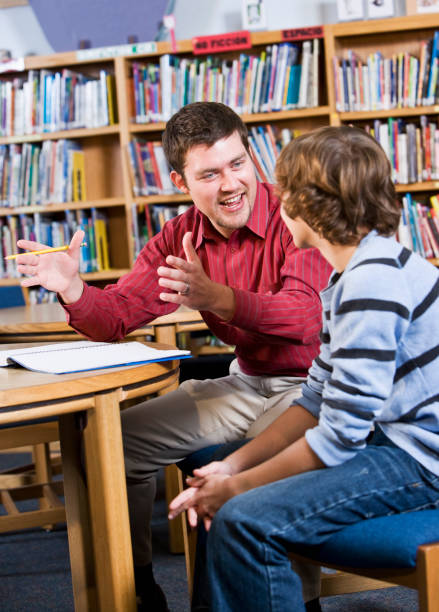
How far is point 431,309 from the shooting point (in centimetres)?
104

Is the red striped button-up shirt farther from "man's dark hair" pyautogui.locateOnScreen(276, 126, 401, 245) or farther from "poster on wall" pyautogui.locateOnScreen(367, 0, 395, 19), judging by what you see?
"poster on wall" pyautogui.locateOnScreen(367, 0, 395, 19)

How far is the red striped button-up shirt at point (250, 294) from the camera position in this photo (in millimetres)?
1449

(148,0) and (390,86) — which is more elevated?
(148,0)

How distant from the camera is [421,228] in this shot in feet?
11.6

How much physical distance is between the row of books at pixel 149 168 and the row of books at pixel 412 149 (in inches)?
42.3

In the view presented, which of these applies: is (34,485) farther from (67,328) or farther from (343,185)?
(343,185)

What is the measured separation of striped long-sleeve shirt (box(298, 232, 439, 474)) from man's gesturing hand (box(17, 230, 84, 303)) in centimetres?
64

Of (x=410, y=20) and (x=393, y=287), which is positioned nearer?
(x=393, y=287)

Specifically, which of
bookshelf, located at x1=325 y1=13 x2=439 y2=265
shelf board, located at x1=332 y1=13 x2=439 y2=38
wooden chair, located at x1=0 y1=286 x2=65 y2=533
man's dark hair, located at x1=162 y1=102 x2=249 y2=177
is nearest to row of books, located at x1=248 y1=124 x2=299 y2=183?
bookshelf, located at x1=325 y1=13 x2=439 y2=265

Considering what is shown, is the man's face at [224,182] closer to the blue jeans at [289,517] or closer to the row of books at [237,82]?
the blue jeans at [289,517]

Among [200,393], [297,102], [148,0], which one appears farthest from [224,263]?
[148,0]

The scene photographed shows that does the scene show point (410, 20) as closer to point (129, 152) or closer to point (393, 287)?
point (129, 152)

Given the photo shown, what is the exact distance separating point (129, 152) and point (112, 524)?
2764 mm

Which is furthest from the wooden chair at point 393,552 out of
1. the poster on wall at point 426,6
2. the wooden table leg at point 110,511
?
the poster on wall at point 426,6
